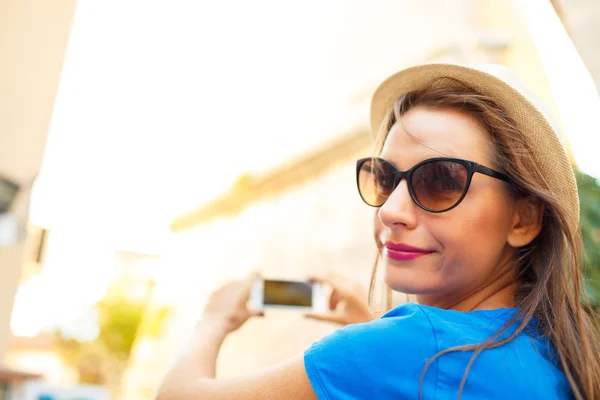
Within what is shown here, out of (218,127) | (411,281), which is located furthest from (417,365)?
(218,127)

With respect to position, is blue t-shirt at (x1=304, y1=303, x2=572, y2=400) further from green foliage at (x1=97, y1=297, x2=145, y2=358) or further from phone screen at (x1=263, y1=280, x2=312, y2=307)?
green foliage at (x1=97, y1=297, x2=145, y2=358)

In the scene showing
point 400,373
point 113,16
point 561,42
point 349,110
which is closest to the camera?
point 400,373

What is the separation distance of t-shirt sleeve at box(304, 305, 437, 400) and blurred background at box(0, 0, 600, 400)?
205 centimetres

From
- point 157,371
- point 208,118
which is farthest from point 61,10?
point 157,371

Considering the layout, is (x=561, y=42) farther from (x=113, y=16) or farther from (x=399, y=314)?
(x=113, y=16)

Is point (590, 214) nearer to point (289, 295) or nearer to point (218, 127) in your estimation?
point (289, 295)

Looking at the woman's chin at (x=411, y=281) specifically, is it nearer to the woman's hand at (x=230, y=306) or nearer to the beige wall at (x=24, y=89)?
the woman's hand at (x=230, y=306)

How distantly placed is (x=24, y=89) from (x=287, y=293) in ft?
9.98

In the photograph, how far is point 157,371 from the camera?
32.7 feet

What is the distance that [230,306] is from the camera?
168cm

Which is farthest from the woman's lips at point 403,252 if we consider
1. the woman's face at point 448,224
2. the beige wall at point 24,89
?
the beige wall at point 24,89

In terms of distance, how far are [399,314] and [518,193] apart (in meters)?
0.45

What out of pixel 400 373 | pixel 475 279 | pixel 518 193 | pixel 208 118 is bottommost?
pixel 208 118

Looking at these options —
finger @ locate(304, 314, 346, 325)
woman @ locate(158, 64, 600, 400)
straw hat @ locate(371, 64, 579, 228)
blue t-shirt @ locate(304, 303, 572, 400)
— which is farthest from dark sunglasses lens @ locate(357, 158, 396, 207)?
finger @ locate(304, 314, 346, 325)
